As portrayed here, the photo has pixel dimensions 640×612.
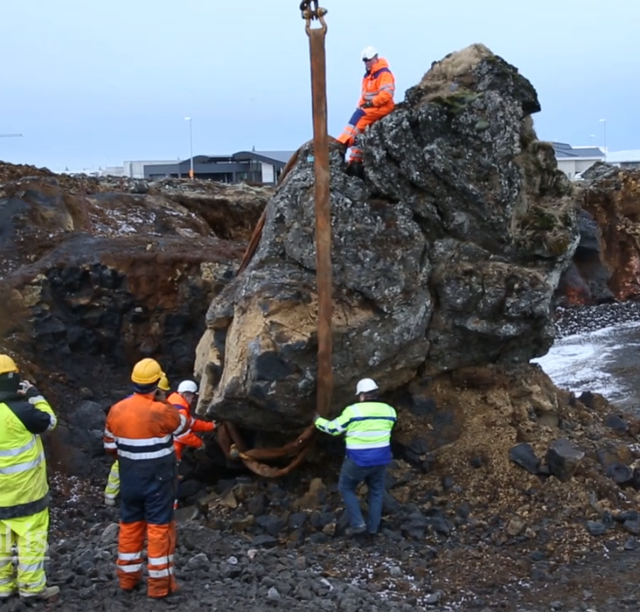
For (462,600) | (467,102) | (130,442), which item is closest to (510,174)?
(467,102)

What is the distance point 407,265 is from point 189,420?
108 inches

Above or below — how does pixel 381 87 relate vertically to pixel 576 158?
below

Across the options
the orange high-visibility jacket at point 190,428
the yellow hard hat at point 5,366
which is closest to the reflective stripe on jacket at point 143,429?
the yellow hard hat at point 5,366

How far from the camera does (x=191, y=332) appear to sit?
41.5 ft

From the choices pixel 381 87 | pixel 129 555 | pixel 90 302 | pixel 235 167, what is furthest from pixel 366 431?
pixel 235 167

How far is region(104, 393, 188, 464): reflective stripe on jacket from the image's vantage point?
5.85 metres

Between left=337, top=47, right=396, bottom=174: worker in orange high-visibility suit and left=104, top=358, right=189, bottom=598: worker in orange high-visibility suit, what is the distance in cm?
366

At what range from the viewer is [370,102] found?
8.70 meters

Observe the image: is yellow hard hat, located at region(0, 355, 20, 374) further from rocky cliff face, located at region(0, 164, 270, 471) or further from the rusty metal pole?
rocky cliff face, located at region(0, 164, 270, 471)

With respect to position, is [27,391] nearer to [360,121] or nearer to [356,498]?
[356,498]

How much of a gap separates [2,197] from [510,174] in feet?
31.7

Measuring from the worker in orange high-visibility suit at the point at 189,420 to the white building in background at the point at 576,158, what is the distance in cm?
4433

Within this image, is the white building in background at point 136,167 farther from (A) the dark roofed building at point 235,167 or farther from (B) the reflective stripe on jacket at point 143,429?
(B) the reflective stripe on jacket at point 143,429

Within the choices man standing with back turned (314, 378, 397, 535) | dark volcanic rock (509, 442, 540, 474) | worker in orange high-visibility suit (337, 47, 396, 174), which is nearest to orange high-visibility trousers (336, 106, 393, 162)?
worker in orange high-visibility suit (337, 47, 396, 174)
